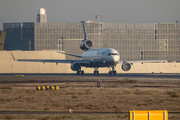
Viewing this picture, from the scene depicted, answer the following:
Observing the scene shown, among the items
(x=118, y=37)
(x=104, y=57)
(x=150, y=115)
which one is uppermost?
(x=118, y=37)

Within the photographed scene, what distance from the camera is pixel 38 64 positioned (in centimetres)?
9400

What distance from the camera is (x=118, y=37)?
144m

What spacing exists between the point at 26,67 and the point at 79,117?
253 feet

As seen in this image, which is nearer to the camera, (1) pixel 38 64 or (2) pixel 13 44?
(1) pixel 38 64

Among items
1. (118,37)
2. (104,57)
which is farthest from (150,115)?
(118,37)

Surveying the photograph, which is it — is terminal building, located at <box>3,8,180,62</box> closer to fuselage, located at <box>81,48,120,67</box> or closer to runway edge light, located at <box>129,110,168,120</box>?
fuselage, located at <box>81,48,120,67</box>

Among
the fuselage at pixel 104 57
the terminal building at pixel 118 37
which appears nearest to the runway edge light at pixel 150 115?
the fuselage at pixel 104 57

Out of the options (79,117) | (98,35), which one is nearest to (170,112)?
(79,117)

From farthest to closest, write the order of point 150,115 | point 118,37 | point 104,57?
point 118,37, point 104,57, point 150,115

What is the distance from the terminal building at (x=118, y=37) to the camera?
14088cm

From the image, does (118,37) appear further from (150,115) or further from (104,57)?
(150,115)

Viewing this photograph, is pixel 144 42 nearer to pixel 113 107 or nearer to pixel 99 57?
pixel 99 57

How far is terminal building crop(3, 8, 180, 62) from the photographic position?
140875mm

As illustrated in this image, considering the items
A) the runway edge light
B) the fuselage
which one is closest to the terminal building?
the fuselage
